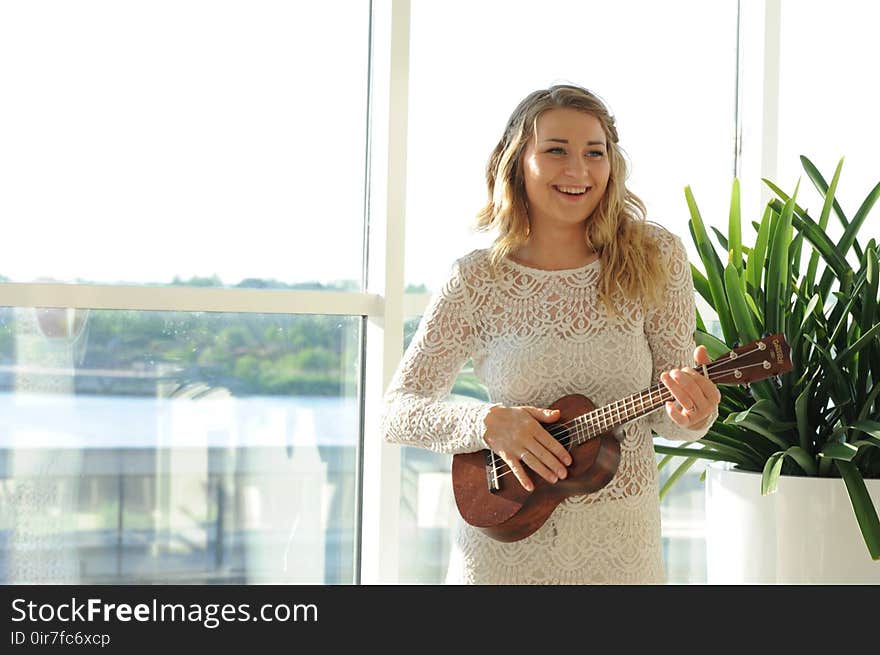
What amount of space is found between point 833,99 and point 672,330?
1878 millimetres

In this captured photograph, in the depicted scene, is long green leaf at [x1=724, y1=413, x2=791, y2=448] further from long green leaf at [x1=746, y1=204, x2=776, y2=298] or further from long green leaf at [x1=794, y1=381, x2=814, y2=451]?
long green leaf at [x1=746, y1=204, x2=776, y2=298]

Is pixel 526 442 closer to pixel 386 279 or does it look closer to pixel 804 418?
pixel 804 418

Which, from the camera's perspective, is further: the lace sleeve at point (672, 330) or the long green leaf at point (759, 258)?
the long green leaf at point (759, 258)

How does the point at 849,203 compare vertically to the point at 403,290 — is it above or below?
above

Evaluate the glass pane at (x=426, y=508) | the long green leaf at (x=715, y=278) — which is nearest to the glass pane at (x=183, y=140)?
the glass pane at (x=426, y=508)

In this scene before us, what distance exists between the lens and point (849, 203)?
312cm

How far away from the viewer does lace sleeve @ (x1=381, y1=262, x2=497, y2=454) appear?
1.67m

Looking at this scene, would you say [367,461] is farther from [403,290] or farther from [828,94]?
[828,94]

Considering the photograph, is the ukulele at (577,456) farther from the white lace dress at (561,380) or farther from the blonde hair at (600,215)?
the blonde hair at (600,215)

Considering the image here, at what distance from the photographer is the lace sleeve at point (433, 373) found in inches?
65.7

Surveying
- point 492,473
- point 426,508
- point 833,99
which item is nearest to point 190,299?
point 426,508
